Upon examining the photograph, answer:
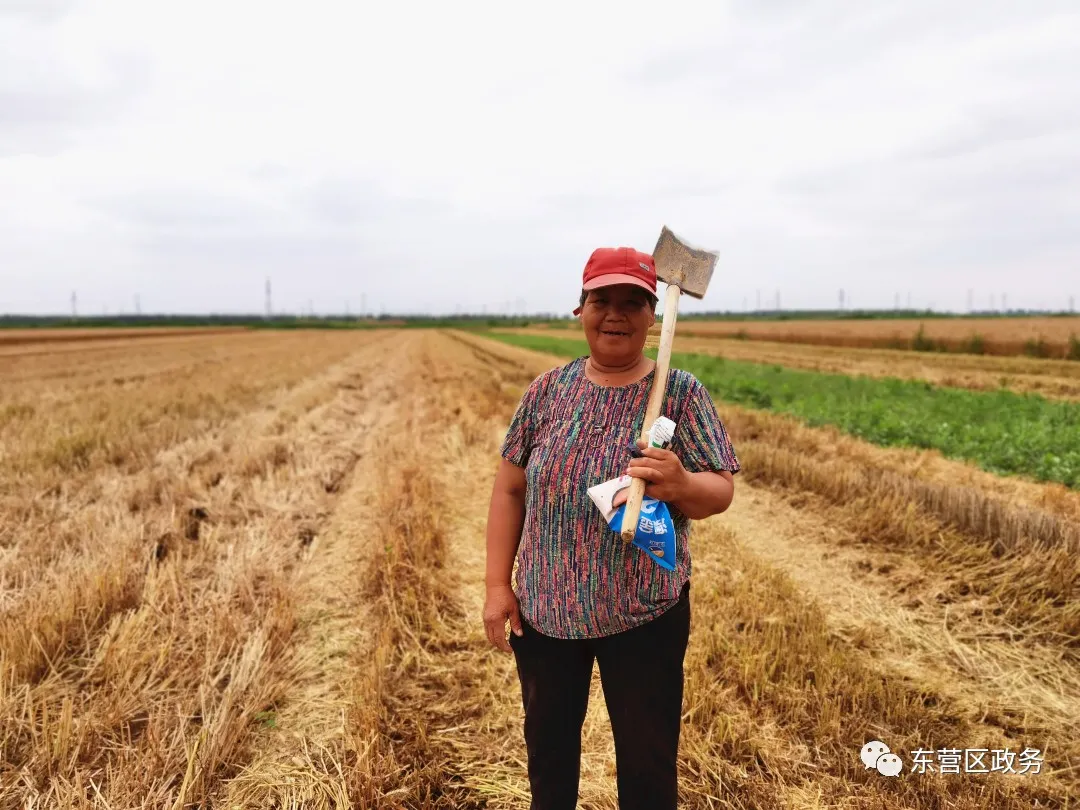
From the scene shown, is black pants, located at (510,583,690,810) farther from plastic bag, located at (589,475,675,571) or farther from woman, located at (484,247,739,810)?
plastic bag, located at (589,475,675,571)

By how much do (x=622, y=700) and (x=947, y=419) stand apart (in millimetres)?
10993

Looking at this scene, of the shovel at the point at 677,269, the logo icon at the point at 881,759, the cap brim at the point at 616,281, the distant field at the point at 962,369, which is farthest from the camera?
the distant field at the point at 962,369

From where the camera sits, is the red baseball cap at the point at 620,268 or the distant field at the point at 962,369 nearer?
the red baseball cap at the point at 620,268

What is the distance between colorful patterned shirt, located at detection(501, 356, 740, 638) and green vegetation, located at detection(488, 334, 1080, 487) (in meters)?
4.61

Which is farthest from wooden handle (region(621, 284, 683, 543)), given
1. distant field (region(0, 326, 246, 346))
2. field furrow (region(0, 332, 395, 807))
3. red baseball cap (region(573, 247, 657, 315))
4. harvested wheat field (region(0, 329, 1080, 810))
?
distant field (region(0, 326, 246, 346))

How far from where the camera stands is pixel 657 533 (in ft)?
5.33

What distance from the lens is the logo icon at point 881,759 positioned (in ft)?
9.12

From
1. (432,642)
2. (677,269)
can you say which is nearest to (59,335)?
(432,642)

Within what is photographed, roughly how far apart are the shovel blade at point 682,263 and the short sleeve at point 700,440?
36 cm

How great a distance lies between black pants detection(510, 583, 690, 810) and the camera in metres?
1.91

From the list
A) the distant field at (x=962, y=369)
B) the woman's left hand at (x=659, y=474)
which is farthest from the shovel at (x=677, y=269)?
the distant field at (x=962, y=369)

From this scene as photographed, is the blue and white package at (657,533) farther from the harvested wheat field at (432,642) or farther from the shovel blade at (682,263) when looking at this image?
the harvested wheat field at (432,642)

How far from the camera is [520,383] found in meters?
18.5

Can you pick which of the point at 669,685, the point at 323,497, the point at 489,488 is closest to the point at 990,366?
the point at 489,488
